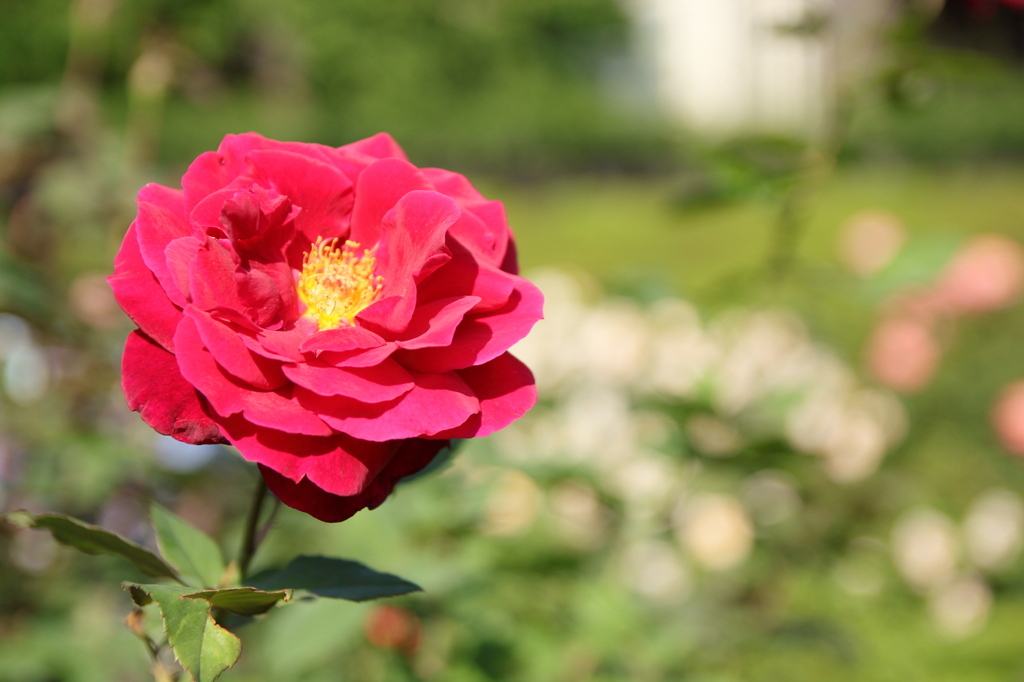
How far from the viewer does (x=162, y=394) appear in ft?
1.23

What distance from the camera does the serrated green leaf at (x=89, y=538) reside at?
1.28 ft

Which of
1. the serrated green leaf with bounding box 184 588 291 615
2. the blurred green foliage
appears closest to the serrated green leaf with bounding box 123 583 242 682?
the serrated green leaf with bounding box 184 588 291 615

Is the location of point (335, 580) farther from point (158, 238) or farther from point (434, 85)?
point (434, 85)

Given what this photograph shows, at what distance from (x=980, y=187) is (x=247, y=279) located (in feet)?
25.6

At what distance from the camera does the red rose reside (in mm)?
363

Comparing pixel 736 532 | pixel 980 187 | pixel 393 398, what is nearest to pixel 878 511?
pixel 736 532

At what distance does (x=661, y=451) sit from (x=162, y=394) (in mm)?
694

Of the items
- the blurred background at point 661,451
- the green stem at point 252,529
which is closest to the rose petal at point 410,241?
the green stem at point 252,529

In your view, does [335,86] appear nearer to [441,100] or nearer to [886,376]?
[441,100]

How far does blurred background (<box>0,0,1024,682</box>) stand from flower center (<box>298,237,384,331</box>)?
0.19 metres

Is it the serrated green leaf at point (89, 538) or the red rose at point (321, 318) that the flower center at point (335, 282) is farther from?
the serrated green leaf at point (89, 538)

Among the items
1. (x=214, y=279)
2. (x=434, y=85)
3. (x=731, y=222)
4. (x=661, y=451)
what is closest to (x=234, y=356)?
(x=214, y=279)

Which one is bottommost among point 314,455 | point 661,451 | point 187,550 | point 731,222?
point 731,222

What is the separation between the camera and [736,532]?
1.54m
